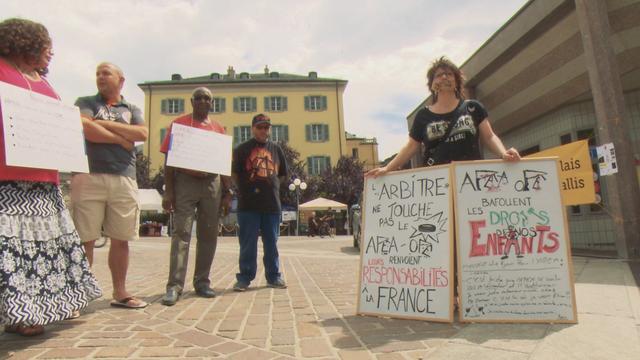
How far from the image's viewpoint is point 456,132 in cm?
339

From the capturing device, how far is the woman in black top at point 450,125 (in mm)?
3396

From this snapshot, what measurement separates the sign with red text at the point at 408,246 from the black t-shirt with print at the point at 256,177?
154 cm

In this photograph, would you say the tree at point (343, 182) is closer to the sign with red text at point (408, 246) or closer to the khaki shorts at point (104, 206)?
the sign with red text at point (408, 246)

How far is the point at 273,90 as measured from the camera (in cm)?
4384

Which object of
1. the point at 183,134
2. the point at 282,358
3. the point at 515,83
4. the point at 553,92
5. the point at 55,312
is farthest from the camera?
the point at 515,83

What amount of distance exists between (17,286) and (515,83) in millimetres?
10666

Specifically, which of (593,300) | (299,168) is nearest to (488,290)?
(593,300)

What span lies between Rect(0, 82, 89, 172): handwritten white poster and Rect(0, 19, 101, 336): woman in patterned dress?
115 mm

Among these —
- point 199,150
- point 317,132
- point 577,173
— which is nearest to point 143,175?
point 317,132

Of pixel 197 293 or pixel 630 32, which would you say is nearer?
pixel 197 293

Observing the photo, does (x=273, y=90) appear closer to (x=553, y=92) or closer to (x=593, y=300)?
(x=553, y=92)

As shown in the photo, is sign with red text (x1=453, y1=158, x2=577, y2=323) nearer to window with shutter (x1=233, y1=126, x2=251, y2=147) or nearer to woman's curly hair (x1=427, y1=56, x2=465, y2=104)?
woman's curly hair (x1=427, y1=56, x2=465, y2=104)

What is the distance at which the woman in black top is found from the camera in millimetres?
3396

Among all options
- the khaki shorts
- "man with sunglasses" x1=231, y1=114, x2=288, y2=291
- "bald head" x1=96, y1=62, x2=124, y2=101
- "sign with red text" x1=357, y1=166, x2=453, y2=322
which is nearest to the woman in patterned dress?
the khaki shorts
